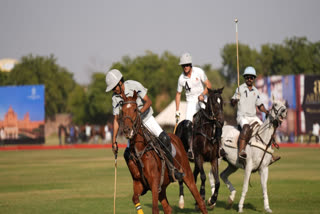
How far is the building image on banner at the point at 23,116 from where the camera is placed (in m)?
58.6

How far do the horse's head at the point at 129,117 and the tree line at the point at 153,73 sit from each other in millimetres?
77835

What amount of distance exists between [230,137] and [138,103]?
15.1 feet

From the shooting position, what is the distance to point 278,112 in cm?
1323

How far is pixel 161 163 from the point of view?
400 inches

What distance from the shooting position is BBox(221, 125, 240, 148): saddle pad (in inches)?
563

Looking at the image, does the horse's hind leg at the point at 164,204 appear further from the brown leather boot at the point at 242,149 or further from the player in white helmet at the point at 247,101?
the player in white helmet at the point at 247,101

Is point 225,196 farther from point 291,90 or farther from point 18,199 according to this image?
point 291,90

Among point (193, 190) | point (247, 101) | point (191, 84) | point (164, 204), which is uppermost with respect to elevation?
point (191, 84)

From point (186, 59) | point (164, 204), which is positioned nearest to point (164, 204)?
point (164, 204)

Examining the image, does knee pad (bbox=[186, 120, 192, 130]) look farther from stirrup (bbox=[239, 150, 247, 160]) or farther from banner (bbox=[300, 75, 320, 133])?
banner (bbox=[300, 75, 320, 133])

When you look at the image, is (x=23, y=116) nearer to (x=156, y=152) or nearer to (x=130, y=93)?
(x=130, y=93)

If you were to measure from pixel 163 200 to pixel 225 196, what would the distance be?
633 centimetres

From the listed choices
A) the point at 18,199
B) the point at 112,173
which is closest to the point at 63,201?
the point at 18,199

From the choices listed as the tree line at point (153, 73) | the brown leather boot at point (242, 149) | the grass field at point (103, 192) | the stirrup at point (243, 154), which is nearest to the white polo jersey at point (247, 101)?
the brown leather boot at point (242, 149)
